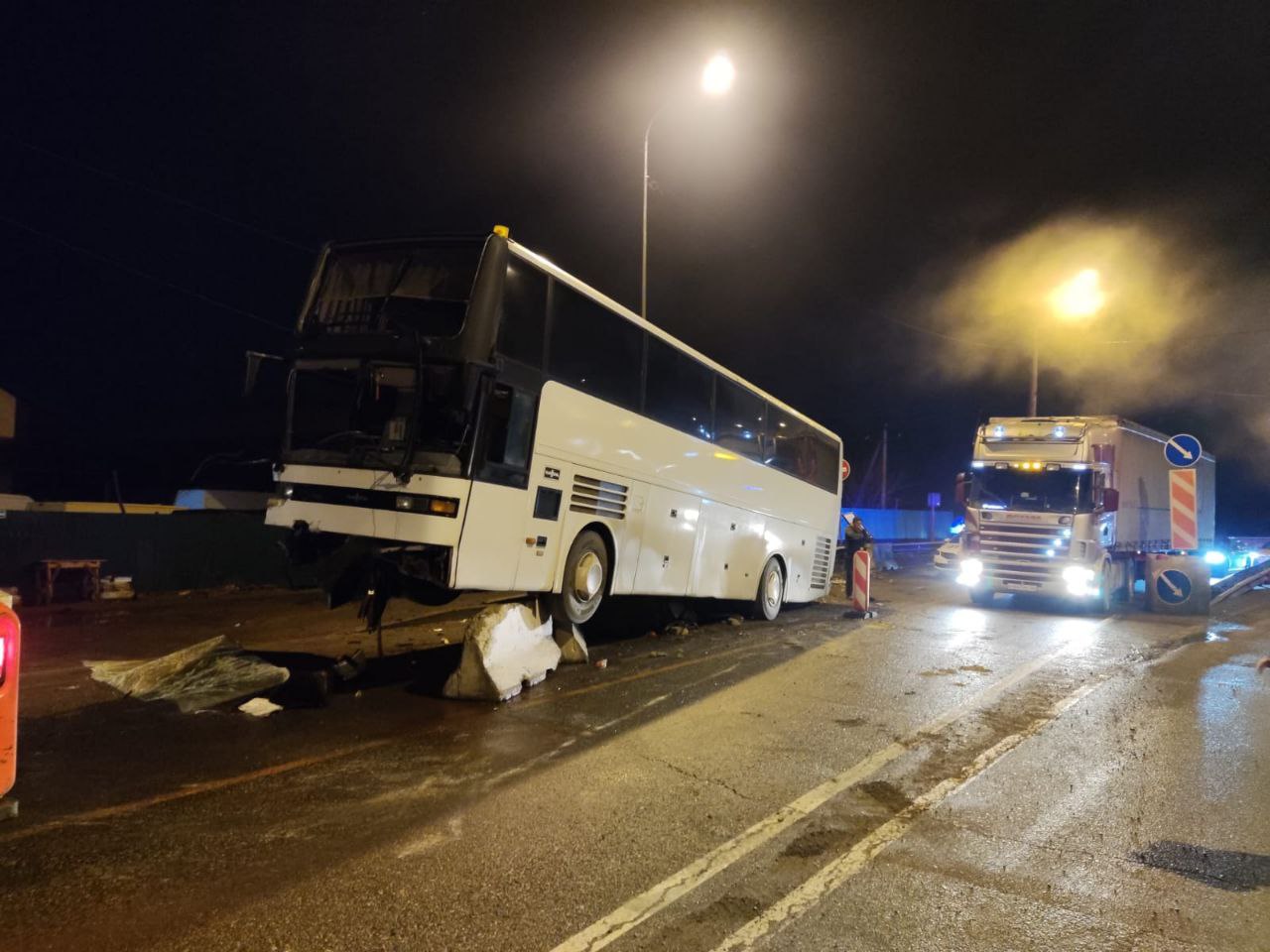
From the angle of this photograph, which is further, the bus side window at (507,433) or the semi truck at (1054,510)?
the semi truck at (1054,510)

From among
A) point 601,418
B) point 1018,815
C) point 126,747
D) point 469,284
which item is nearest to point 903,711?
point 1018,815

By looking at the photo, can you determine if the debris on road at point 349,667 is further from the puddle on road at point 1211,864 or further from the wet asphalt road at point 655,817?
the puddle on road at point 1211,864

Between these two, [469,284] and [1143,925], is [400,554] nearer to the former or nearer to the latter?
[469,284]

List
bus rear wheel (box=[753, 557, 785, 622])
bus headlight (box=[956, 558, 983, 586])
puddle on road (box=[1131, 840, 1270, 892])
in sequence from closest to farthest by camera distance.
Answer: puddle on road (box=[1131, 840, 1270, 892]), bus rear wheel (box=[753, 557, 785, 622]), bus headlight (box=[956, 558, 983, 586])

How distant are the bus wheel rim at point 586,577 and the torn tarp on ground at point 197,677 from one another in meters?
2.94

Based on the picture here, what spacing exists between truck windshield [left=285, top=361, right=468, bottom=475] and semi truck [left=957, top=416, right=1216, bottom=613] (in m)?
12.4

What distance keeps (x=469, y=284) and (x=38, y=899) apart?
5.19 m

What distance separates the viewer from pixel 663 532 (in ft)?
32.9

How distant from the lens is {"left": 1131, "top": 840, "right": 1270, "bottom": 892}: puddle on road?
3822 millimetres

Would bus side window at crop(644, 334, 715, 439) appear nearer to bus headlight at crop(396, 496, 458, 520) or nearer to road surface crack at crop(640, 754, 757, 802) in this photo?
bus headlight at crop(396, 496, 458, 520)

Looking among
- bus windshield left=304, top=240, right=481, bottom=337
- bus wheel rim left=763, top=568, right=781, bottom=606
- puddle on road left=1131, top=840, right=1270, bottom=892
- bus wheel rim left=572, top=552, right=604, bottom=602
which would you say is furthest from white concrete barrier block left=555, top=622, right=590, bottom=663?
puddle on road left=1131, top=840, right=1270, bottom=892

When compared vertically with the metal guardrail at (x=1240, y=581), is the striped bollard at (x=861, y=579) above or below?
below

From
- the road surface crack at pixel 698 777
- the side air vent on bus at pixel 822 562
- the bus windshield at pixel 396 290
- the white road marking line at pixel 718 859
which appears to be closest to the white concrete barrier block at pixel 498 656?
the road surface crack at pixel 698 777

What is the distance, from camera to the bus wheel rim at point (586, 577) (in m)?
8.55
